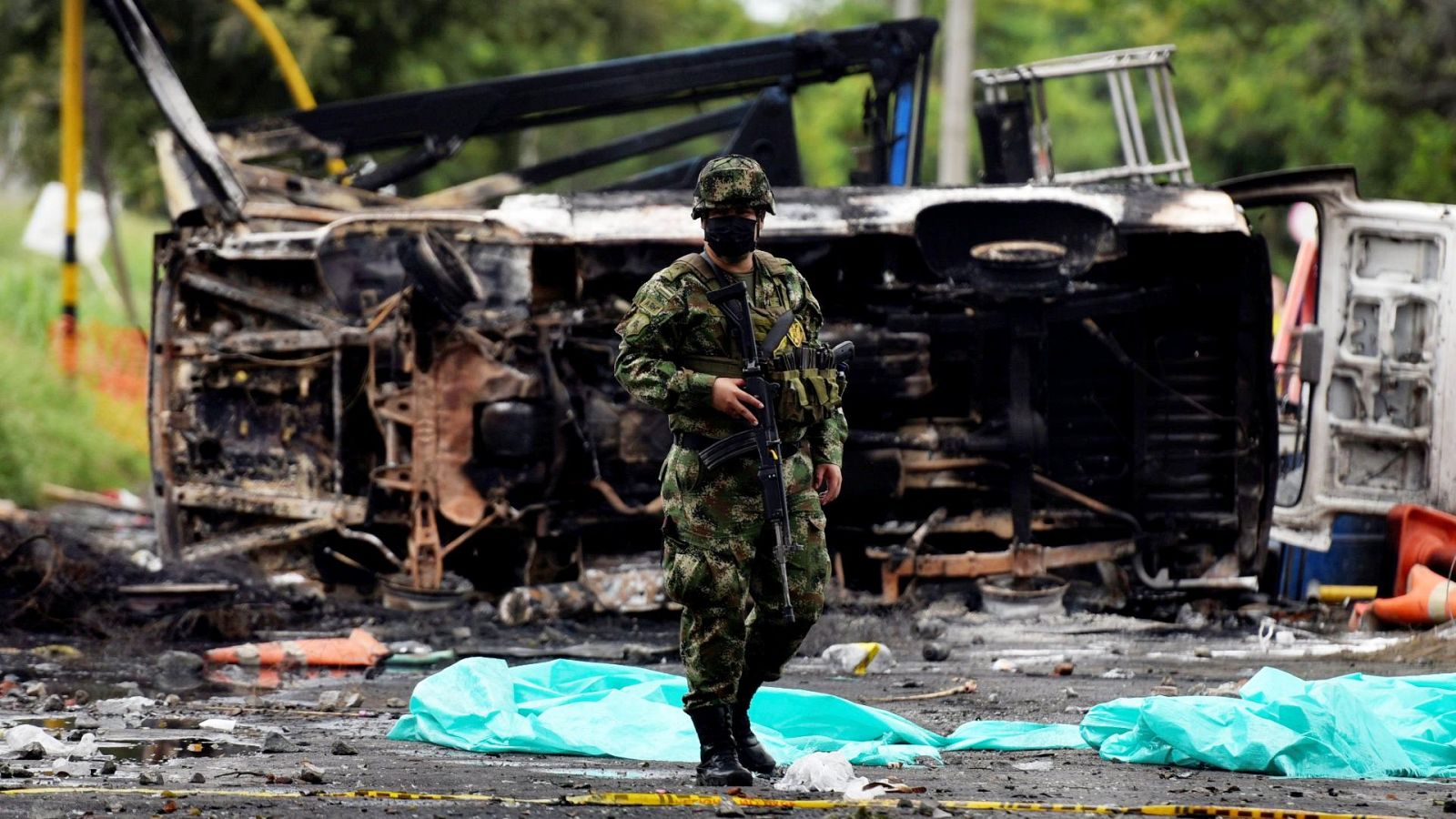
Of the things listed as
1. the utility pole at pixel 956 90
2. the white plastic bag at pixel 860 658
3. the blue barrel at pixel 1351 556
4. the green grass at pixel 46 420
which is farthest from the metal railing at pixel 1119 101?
the utility pole at pixel 956 90

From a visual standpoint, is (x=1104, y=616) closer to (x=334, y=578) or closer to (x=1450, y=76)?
(x=334, y=578)

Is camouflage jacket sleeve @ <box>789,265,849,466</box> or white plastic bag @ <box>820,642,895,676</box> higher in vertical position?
camouflage jacket sleeve @ <box>789,265,849,466</box>

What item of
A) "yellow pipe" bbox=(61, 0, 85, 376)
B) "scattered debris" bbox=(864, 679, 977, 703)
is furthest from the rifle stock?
"yellow pipe" bbox=(61, 0, 85, 376)

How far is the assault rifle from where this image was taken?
5242mm

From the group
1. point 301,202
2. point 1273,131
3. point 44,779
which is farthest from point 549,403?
point 1273,131

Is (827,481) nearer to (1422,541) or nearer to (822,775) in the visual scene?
(822,775)

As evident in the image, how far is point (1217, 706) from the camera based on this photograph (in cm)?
565

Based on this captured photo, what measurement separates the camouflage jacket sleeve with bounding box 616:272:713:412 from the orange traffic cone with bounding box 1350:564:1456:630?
511 cm

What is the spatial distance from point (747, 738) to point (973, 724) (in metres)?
1.10

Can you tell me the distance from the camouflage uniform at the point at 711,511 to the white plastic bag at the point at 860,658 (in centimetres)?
260

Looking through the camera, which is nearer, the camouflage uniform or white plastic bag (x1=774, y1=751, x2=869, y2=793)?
white plastic bag (x1=774, y1=751, x2=869, y2=793)

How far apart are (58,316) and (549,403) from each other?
49.1ft

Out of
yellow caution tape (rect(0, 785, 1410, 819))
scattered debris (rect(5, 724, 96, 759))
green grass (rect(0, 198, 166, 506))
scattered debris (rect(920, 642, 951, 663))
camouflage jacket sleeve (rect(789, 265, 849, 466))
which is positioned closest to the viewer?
yellow caution tape (rect(0, 785, 1410, 819))

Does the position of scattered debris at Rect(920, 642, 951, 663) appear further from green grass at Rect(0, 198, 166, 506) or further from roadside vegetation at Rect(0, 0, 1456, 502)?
green grass at Rect(0, 198, 166, 506)
